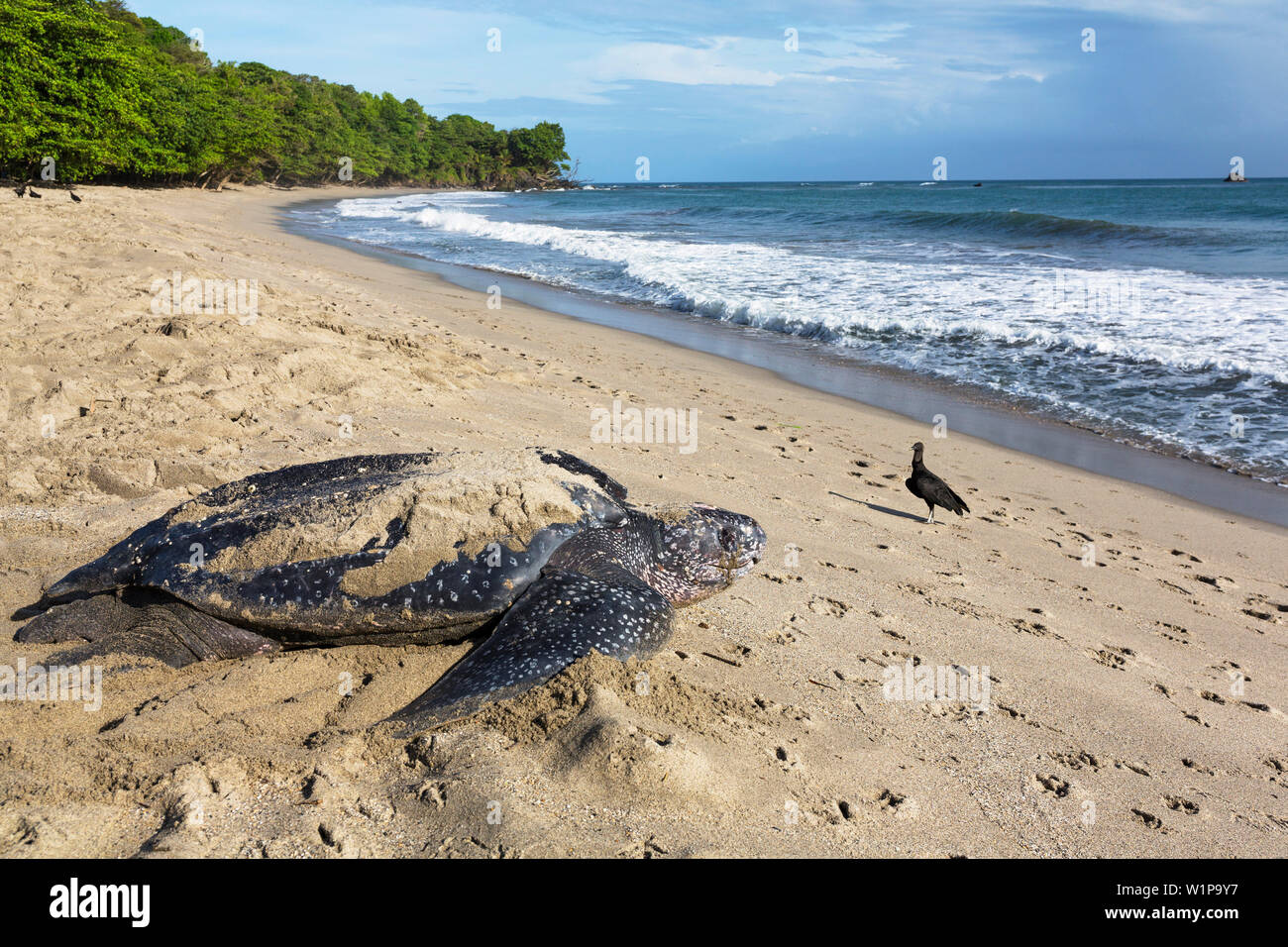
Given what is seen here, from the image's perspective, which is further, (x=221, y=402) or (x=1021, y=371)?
(x=1021, y=371)

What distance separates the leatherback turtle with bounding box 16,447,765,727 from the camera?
105 inches

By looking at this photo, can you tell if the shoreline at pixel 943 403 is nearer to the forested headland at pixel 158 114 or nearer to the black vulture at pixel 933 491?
the black vulture at pixel 933 491

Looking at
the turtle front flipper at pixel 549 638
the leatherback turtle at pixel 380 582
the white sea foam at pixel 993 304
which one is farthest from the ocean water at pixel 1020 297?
the leatherback turtle at pixel 380 582

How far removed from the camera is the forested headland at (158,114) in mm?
19406

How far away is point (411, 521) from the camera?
2.80 metres

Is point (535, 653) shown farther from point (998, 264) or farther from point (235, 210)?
point (235, 210)

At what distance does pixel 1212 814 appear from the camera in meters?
2.31

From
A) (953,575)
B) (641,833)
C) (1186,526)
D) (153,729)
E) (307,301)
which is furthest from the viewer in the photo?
(307,301)

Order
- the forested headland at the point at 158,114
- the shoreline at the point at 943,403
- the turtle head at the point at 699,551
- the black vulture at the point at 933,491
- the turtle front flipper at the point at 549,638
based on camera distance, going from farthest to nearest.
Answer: the forested headland at the point at 158,114, the shoreline at the point at 943,403, the black vulture at the point at 933,491, the turtle head at the point at 699,551, the turtle front flipper at the point at 549,638

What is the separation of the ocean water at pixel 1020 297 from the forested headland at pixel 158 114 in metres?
6.59

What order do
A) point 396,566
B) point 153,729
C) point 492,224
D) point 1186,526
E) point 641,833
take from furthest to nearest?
point 492,224, point 1186,526, point 396,566, point 153,729, point 641,833

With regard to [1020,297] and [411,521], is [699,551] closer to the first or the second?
[411,521]

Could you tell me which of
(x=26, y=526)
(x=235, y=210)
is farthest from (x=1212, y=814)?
(x=235, y=210)

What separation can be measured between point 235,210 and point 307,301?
2305 centimetres
